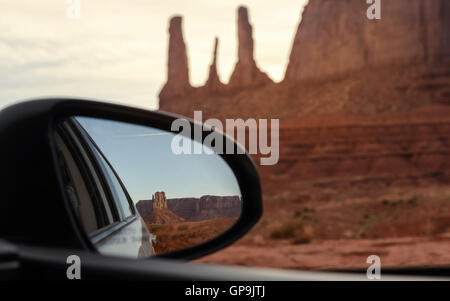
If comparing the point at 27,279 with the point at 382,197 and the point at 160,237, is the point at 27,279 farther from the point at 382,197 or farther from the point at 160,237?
the point at 382,197

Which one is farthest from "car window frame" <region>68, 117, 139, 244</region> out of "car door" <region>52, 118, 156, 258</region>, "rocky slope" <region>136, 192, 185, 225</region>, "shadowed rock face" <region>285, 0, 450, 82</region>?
"shadowed rock face" <region>285, 0, 450, 82</region>

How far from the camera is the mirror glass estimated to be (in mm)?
1802

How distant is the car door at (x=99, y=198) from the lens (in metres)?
1.47

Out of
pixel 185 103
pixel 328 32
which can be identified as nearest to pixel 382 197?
pixel 328 32

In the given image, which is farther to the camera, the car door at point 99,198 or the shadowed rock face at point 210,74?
the shadowed rock face at point 210,74

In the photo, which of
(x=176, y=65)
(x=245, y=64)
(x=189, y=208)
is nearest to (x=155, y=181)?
(x=189, y=208)

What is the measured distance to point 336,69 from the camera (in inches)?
2207

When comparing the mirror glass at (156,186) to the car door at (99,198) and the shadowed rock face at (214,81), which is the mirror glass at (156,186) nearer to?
the car door at (99,198)

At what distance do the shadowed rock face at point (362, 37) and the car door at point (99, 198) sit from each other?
5205cm

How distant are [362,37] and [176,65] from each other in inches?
998

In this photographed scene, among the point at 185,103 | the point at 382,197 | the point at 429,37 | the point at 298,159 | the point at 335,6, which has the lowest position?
the point at 382,197

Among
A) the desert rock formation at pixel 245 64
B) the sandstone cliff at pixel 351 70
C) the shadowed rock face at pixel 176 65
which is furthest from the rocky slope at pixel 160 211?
the shadowed rock face at pixel 176 65

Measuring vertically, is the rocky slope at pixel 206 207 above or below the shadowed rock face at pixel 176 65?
below

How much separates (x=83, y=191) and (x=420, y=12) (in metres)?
56.5
